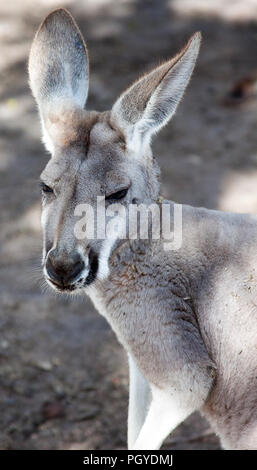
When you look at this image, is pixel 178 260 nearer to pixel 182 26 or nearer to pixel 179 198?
pixel 179 198

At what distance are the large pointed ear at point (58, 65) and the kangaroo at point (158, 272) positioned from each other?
5 centimetres

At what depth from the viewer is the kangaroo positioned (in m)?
2.57

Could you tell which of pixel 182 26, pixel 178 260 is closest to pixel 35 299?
pixel 178 260

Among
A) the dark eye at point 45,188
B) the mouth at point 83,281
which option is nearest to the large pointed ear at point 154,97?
the dark eye at point 45,188

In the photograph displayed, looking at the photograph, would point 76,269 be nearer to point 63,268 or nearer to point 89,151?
point 63,268

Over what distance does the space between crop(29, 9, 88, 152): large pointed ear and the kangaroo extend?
Answer: 0.05 m

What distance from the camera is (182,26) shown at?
25.8 feet

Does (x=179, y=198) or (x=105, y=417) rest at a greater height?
(x=179, y=198)

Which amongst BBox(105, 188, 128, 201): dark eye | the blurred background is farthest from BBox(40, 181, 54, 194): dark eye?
the blurred background

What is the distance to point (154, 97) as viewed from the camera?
101 inches

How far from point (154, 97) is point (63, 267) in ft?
Result: 2.51

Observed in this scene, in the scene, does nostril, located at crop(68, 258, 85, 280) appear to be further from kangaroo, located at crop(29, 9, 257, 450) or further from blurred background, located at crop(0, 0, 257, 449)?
blurred background, located at crop(0, 0, 257, 449)

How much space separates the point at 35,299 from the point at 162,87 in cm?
230

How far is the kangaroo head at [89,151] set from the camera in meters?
2.46
